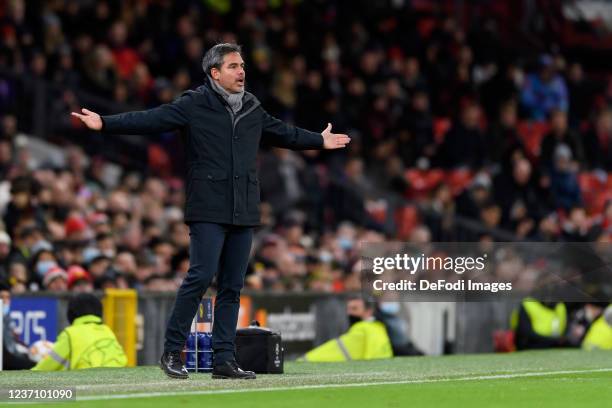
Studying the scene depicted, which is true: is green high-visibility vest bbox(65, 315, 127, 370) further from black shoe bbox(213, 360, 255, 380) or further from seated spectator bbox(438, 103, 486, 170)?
seated spectator bbox(438, 103, 486, 170)

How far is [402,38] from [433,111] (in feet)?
5.52

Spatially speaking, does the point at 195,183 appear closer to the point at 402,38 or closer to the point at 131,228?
the point at 131,228

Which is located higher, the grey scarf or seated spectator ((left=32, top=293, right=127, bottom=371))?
the grey scarf

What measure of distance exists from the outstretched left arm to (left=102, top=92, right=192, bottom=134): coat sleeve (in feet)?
1.95

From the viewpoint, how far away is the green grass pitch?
9.02m

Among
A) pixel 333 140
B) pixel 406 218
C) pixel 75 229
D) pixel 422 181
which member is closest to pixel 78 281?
pixel 75 229

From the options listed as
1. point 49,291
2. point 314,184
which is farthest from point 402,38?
point 49,291

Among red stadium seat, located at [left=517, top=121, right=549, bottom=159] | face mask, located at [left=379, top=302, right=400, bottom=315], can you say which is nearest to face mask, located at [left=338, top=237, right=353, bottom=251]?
face mask, located at [left=379, top=302, right=400, bottom=315]

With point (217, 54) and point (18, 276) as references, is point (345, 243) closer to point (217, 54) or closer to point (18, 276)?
point (18, 276)

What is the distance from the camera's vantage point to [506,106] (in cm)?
2655

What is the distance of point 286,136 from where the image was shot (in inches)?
415

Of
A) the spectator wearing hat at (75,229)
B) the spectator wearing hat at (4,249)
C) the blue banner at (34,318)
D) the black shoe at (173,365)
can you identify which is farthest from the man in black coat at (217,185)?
the spectator wearing hat at (75,229)

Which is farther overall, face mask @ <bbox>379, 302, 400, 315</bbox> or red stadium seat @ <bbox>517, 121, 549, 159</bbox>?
red stadium seat @ <bbox>517, 121, 549, 159</bbox>

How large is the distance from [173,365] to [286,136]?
1.63 metres
